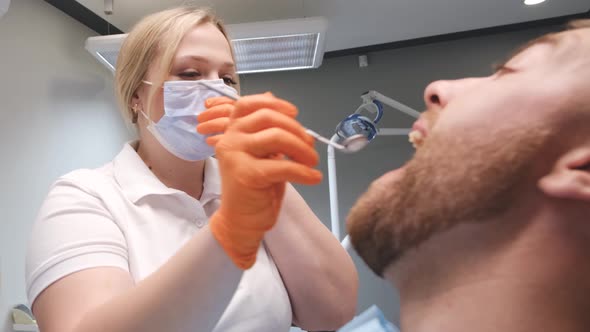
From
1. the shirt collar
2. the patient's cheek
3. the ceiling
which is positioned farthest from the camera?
the ceiling

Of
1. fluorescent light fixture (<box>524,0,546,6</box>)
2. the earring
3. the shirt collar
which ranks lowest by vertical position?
the shirt collar

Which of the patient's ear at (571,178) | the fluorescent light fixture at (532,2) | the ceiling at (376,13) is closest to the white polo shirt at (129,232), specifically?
the patient's ear at (571,178)

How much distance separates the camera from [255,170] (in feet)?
2.04

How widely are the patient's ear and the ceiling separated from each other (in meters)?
2.21

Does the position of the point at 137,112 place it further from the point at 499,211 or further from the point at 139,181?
the point at 499,211

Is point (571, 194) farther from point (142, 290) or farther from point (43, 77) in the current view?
point (43, 77)

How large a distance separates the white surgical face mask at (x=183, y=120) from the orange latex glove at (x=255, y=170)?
0.46 metres

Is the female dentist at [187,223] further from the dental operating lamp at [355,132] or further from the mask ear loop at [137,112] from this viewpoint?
the dental operating lamp at [355,132]

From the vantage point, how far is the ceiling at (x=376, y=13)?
2643mm

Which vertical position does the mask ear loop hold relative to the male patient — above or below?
below

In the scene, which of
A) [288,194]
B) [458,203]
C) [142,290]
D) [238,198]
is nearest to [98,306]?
[142,290]

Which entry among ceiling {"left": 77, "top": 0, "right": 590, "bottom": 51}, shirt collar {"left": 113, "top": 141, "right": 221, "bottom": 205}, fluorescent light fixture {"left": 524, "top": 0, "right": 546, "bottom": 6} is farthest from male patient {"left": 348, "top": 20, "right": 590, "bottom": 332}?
fluorescent light fixture {"left": 524, "top": 0, "right": 546, "bottom": 6}

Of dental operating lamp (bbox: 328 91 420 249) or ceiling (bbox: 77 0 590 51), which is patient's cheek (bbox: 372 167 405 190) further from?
ceiling (bbox: 77 0 590 51)

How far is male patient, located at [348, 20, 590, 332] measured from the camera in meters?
0.63
